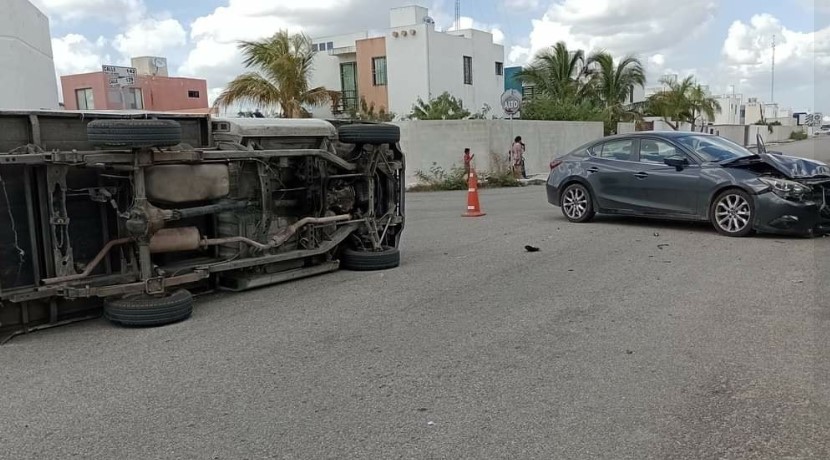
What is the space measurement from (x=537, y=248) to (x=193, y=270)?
4725 mm

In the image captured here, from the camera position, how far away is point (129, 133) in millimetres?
6000

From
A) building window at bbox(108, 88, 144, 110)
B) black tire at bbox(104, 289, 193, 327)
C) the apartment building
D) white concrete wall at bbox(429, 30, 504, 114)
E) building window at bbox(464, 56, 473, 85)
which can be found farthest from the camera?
the apartment building

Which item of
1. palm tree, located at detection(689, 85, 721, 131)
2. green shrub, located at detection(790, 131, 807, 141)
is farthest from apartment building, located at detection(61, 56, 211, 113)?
green shrub, located at detection(790, 131, 807, 141)

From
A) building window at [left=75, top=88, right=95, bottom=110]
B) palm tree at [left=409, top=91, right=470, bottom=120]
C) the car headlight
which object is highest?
building window at [left=75, top=88, right=95, bottom=110]

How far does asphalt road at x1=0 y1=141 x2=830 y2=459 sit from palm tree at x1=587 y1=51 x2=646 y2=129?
33590 mm

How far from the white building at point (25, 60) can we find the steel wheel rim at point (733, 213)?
14617 millimetres

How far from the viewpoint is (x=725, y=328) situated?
228 inches

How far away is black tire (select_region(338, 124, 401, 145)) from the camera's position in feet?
27.4

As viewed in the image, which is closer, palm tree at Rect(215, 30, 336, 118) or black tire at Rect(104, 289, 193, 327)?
black tire at Rect(104, 289, 193, 327)

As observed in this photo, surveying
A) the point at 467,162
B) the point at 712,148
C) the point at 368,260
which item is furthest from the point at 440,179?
the point at 368,260

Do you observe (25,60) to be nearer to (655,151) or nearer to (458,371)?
(655,151)

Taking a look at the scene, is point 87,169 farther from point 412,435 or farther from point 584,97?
point 584,97

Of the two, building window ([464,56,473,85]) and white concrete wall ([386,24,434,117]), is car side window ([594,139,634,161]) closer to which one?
white concrete wall ([386,24,434,117])

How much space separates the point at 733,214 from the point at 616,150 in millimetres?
2321
